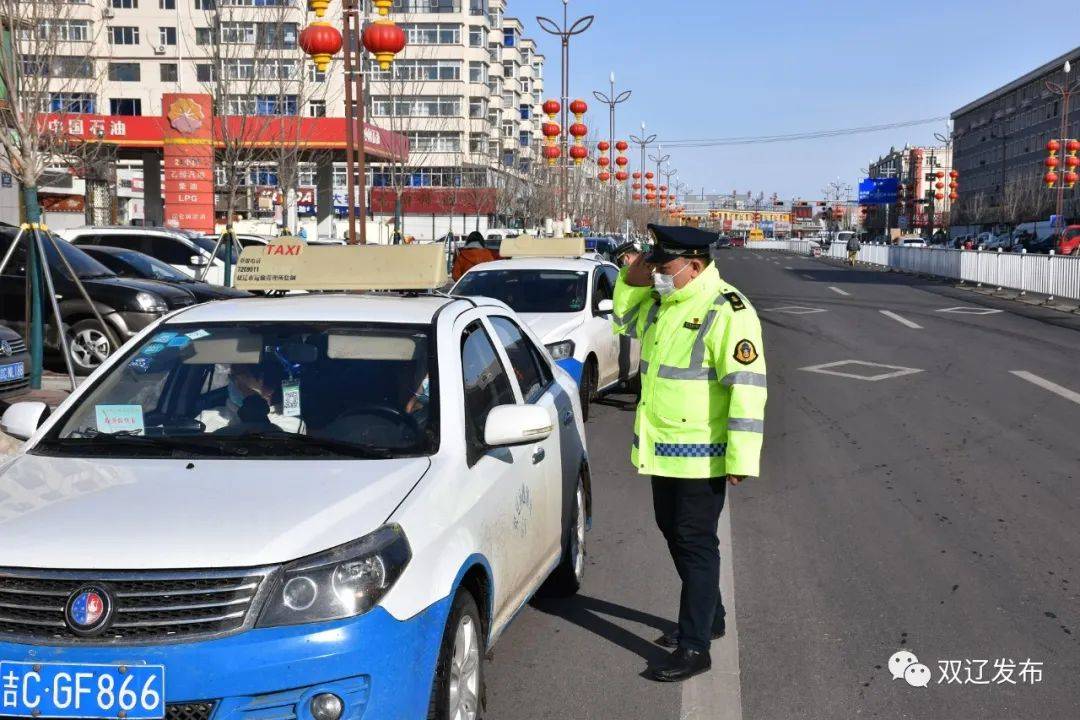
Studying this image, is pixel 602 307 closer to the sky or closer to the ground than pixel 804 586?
closer to the sky

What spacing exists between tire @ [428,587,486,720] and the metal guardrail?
84.2ft

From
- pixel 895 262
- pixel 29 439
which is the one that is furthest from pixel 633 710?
pixel 895 262

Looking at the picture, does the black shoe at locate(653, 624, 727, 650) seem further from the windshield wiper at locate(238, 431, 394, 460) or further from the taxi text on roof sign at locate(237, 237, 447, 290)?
the taxi text on roof sign at locate(237, 237, 447, 290)

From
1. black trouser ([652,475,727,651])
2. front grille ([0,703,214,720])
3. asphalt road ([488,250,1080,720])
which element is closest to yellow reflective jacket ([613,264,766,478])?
black trouser ([652,475,727,651])

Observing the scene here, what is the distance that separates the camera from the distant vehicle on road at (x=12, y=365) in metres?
10.2

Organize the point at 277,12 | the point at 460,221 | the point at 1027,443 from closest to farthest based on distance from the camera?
the point at 1027,443, the point at 277,12, the point at 460,221

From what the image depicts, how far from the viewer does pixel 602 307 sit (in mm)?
9742

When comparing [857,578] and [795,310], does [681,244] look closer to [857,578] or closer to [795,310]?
[857,578]

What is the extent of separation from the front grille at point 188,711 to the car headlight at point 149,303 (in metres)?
11.5

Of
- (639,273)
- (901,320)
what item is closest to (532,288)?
(639,273)

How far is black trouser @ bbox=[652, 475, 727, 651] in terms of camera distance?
4656mm

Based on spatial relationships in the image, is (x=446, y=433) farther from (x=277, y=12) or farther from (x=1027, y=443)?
(x=277, y=12)

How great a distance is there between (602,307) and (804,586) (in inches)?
164

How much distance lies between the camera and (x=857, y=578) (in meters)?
6.09
